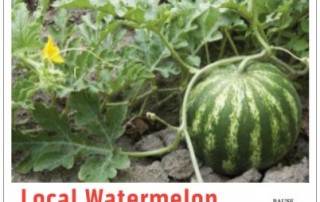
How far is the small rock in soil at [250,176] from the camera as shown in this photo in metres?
1.89

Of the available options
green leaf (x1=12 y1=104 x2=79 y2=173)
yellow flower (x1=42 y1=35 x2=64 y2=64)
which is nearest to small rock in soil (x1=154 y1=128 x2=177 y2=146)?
green leaf (x1=12 y1=104 x2=79 y2=173)

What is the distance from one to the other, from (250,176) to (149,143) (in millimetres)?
290

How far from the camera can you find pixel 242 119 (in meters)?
1.88

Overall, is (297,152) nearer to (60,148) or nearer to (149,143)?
(149,143)

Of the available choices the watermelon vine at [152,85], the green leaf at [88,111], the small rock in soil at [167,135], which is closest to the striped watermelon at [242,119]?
the watermelon vine at [152,85]

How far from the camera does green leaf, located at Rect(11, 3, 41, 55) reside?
1807mm

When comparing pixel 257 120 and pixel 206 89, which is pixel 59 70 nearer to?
pixel 206 89

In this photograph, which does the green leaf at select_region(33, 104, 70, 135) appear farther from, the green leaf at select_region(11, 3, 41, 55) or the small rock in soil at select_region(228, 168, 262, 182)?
the small rock in soil at select_region(228, 168, 262, 182)

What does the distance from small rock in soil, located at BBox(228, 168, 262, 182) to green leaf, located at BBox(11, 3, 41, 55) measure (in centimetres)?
54

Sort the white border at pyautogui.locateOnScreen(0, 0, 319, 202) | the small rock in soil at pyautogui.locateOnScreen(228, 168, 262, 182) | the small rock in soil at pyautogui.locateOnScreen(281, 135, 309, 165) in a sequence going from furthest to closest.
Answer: the small rock in soil at pyautogui.locateOnScreen(281, 135, 309, 165) < the small rock in soil at pyautogui.locateOnScreen(228, 168, 262, 182) < the white border at pyautogui.locateOnScreen(0, 0, 319, 202)

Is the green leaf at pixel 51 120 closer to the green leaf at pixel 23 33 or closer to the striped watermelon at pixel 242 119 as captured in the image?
the green leaf at pixel 23 33

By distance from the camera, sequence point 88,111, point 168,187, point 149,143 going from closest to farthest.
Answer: point 168,187 → point 88,111 → point 149,143

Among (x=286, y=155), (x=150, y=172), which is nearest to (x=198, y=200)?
(x=150, y=172)

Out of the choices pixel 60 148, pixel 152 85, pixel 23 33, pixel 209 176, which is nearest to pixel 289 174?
pixel 209 176
